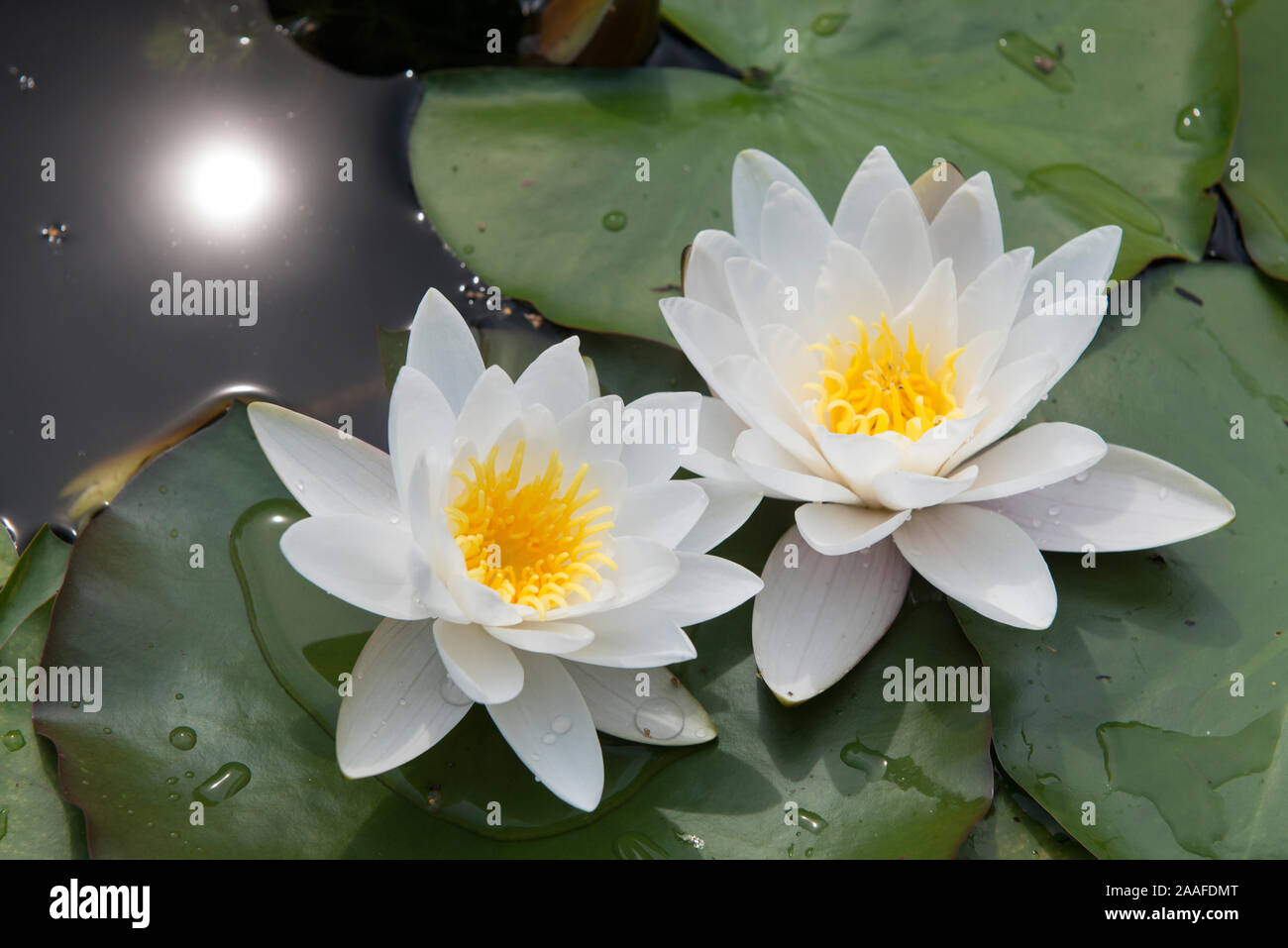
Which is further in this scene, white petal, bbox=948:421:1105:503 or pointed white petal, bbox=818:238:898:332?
pointed white petal, bbox=818:238:898:332

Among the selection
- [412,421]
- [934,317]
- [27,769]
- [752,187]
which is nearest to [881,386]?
[934,317]

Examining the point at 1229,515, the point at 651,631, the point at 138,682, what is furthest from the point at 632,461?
the point at 1229,515

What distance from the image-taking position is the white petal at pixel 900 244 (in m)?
2.33

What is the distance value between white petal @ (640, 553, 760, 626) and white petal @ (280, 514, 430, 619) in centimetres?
53

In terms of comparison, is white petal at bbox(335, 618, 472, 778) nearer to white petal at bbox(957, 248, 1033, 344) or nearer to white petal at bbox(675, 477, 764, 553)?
white petal at bbox(675, 477, 764, 553)

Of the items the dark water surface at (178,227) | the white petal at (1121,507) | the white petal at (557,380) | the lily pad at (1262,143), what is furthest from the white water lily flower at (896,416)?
the dark water surface at (178,227)

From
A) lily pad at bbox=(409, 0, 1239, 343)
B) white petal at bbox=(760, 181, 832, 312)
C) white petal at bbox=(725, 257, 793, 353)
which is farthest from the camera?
lily pad at bbox=(409, 0, 1239, 343)

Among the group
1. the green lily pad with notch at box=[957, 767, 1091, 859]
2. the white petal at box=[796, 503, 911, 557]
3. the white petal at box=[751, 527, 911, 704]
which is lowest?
the green lily pad with notch at box=[957, 767, 1091, 859]

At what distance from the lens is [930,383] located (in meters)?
2.32

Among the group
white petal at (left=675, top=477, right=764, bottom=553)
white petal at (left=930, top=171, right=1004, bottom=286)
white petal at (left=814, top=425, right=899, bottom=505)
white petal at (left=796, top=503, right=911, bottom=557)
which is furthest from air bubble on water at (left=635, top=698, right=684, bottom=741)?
white petal at (left=930, top=171, right=1004, bottom=286)

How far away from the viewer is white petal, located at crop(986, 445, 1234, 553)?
2223 mm

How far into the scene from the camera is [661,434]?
85.8 inches

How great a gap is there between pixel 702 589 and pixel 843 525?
396 millimetres
